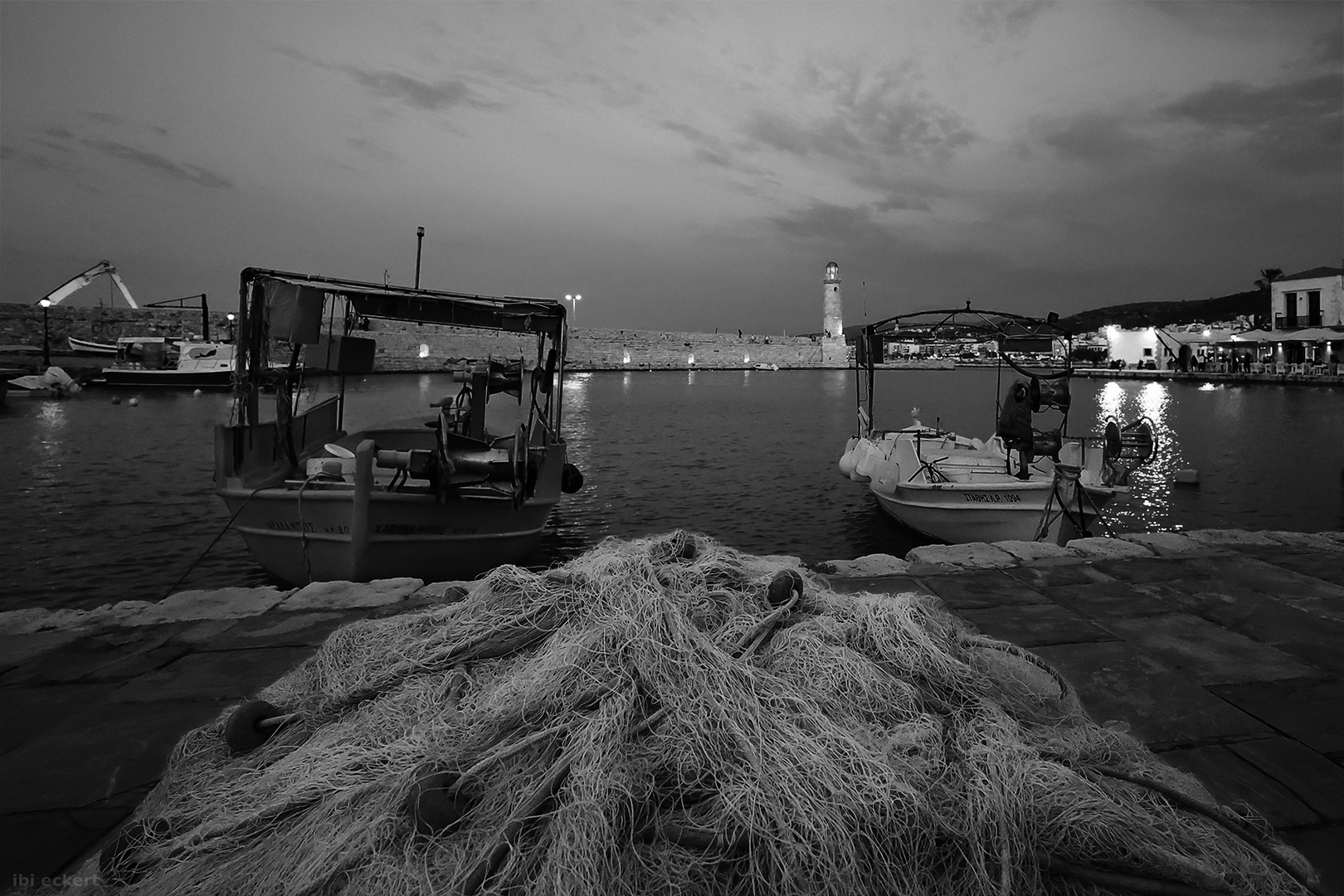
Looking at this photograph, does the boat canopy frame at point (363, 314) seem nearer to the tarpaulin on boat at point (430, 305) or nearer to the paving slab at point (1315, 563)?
the tarpaulin on boat at point (430, 305)

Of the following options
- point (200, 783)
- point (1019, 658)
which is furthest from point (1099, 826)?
point (200, 783)

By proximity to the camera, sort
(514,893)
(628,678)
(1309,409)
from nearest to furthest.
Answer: (514,893)
(628,678)
(1309,409)

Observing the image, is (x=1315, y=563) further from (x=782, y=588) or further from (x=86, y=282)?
(x=86, y=282)

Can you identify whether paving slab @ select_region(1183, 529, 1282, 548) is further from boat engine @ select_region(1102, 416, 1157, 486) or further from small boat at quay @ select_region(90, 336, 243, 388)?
small boat at quay @ select_region(90, 336, 243, 388)

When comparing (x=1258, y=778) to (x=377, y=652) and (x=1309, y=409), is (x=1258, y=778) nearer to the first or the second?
(x=377, y=652)

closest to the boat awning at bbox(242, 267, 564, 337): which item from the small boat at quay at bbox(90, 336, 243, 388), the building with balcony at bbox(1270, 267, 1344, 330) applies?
the small boat at quay at bbox(90, 336, 243, 388)

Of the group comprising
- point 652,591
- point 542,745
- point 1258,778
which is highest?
point 652,591

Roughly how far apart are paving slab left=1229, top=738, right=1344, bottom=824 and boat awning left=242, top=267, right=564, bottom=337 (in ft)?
24.5

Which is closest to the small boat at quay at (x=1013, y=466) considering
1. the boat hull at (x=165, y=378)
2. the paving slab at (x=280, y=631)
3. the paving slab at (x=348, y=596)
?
the paving slab at (x=348, y=596)

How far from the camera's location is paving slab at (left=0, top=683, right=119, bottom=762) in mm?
2859

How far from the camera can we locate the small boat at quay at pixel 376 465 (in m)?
7.20

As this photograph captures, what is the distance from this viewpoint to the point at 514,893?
159cm

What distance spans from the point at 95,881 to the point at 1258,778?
366cm

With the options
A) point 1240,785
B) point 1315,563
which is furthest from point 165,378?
point 1240,785
